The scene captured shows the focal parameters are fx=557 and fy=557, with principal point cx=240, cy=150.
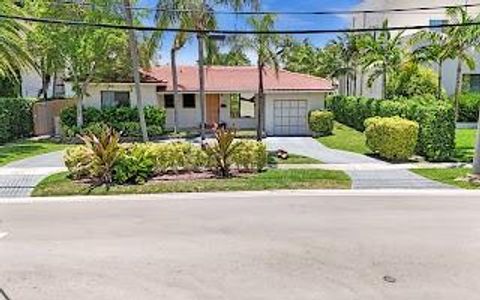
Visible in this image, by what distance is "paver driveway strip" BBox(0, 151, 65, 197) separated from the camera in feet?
50.9

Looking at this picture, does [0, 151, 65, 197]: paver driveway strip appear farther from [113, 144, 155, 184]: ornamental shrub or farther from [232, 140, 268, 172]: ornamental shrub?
[232, 140, 268, 172]: ornamental shrub

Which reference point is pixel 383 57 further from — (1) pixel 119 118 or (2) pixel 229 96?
(1) pixel 119 118

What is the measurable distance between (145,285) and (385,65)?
26.8 m

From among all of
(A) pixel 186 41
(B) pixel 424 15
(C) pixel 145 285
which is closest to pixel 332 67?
(B) pixel 424 15

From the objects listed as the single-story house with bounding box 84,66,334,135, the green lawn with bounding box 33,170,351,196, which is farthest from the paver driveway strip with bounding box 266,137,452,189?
the single-story house with bounding box 84,66,334,135

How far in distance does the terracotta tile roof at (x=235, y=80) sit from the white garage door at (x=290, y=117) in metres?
1.02

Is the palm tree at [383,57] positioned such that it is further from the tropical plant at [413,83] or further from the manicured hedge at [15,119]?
the manicured hedge at [15,119]

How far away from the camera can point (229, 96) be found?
33.2 metres

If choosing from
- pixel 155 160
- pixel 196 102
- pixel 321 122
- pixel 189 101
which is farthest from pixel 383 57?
pixel 155 160

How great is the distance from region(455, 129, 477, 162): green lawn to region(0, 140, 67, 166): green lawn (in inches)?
653

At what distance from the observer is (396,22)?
5422cm

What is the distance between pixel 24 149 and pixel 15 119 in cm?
475

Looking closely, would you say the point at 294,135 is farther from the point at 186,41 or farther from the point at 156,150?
the point at 156,150

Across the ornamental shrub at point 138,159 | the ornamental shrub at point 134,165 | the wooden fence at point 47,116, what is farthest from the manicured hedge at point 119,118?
the ornamental shrub at point 134,165
